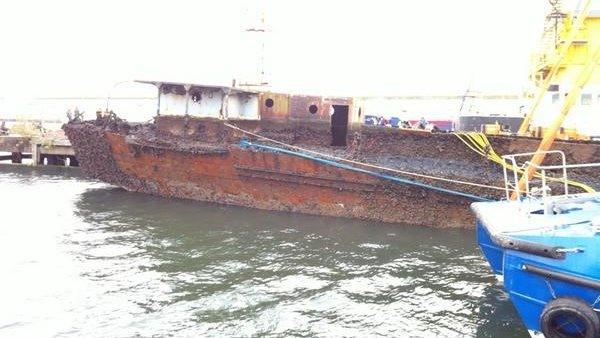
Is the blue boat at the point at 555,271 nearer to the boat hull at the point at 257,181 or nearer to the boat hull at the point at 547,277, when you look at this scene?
the boat hull at the point at 547,277

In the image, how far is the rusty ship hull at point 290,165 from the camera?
15156 mm

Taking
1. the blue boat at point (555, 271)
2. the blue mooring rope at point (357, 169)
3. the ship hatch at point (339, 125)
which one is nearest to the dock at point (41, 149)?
the blue mooring rope at point (357, 169)

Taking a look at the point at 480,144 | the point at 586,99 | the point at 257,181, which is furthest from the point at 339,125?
the point at 586,99

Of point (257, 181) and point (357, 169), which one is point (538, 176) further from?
point (257, 181)

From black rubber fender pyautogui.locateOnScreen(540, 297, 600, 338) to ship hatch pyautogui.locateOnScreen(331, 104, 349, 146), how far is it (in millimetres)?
11962

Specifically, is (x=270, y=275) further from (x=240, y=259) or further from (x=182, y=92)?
(x=182, y=92)

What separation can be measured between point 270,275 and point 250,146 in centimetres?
735

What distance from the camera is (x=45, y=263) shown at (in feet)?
35.8

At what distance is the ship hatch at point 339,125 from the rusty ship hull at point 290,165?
0.56m

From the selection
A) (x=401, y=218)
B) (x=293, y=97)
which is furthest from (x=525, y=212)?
(x=293, y=97)

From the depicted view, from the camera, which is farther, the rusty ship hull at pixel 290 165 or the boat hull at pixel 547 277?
the rusty ship hull at pixel 290 165

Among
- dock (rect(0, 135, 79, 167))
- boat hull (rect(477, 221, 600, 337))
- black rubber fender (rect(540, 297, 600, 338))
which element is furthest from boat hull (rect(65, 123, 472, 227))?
dock (rect(0, 135, 79, 167))

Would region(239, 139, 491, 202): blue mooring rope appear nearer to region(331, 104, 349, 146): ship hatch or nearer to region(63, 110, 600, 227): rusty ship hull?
region(63, 110, 600, 227): rusty ship hull

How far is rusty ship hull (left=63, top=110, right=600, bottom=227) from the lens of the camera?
597 inches
